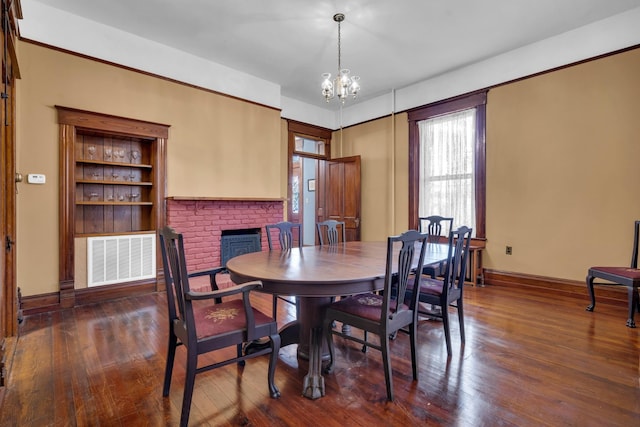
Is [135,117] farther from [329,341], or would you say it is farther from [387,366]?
[387,366]

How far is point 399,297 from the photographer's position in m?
1.91

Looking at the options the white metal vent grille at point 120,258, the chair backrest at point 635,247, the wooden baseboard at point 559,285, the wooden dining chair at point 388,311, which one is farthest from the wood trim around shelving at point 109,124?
the chair backrest at point 635,247

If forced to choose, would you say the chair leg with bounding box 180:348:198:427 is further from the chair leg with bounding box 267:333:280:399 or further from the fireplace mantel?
the fireplace mantel

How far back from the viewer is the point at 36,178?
3.23 m

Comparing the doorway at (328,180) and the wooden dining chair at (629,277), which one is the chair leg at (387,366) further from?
the doorway at (328,180)

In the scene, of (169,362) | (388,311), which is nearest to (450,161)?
(388,311)

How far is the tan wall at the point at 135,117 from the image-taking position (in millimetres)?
3205

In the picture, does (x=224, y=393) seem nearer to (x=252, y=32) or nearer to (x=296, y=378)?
(x=296, y=378)

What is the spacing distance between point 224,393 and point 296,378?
0.44 m

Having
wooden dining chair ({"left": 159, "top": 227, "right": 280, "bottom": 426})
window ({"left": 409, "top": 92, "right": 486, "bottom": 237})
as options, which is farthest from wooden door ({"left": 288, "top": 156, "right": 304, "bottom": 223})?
wooden dining chair ({"left": 159, "top": 227, "right": 280, "bottom": 426})

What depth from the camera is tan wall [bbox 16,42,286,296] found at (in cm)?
321

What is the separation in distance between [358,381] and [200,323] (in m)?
1.02

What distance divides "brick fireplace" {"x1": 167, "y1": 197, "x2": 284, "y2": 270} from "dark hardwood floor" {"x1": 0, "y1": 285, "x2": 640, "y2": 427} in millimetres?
1409

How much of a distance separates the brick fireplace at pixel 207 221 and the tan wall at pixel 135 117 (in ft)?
0.57
